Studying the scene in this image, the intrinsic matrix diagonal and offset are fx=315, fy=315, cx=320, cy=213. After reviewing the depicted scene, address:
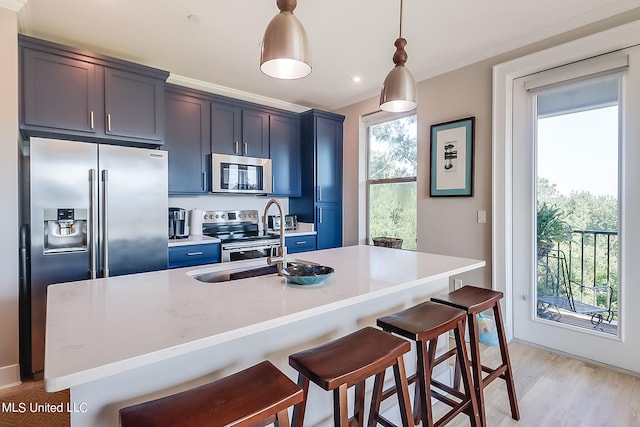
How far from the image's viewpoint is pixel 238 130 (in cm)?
359

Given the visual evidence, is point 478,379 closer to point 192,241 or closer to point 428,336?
point 428,336

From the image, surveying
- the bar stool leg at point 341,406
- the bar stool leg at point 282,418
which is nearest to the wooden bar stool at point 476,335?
the bar stool leg at point 341,406

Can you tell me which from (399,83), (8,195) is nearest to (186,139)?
(8,195)

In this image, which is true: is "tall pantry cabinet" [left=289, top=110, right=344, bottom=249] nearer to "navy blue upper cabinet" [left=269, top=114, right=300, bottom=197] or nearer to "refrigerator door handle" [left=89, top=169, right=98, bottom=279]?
"navy blue upper cabinet" [left=269, top=114, right=300, bottom=197]

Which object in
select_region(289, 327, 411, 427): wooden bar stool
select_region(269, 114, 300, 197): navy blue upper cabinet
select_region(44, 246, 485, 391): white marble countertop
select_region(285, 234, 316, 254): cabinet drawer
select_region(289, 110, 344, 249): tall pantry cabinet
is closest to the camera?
select_region(44, 246, 485, 391): white marble countertop

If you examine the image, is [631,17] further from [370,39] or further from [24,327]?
[24,327]

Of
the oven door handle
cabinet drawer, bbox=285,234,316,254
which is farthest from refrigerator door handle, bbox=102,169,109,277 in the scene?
cabinet drawer, bbox=285,234,316,254

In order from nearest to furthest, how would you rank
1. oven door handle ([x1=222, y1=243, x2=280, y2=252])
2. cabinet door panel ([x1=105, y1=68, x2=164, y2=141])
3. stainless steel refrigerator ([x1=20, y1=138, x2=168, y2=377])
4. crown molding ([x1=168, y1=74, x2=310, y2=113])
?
stainless steel refrigerator ([x1=20, y1=138, x2=168, y2=377]), cabinet door panel ([x1=105, y1=68, x2=164, y2=141]), oven door handle ([x1=222, y1=243, x2=280, y2=252]), crown molding ([x1=168, y1=74, x2=310, y2=113])

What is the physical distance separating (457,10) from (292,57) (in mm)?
1606

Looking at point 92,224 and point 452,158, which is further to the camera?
point 452,158

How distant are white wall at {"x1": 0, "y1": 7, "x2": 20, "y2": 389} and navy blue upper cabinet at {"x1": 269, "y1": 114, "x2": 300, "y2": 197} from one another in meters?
2.27

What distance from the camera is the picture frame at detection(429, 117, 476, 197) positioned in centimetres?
292

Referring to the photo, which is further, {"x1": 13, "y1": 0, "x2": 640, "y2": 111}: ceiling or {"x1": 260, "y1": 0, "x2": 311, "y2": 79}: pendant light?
{"x1": 13, "y1": 0, "x2": 640, "y2": 111}: ceiling

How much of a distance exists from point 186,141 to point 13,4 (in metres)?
1.48
